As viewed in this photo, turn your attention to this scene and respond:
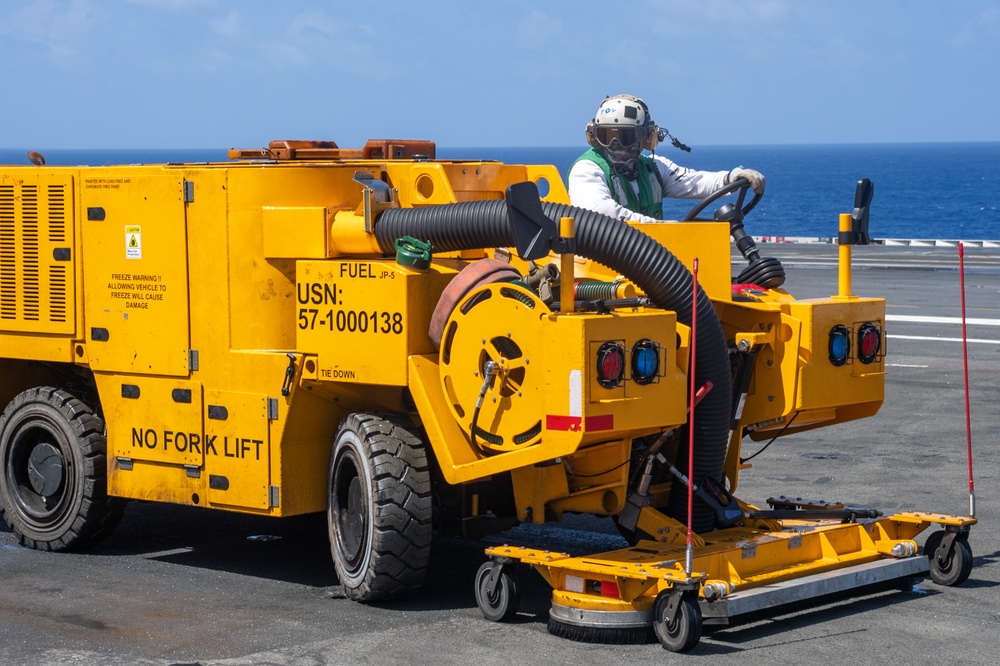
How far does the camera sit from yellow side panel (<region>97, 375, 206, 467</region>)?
8750mm

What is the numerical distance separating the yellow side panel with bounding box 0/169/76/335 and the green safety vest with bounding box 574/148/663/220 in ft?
9.89

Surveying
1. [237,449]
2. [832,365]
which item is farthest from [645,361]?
[237,449]

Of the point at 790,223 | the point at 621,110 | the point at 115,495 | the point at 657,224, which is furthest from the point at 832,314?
the point at 790,223

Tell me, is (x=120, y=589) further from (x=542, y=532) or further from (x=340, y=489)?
(x=542, y=532)

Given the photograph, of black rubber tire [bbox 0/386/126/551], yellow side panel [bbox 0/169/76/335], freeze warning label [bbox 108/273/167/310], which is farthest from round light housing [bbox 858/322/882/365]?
yellow side panel [bbox 0/169/76/335]

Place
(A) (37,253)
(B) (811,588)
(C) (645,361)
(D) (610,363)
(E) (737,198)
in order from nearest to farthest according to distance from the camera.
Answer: (D) (610,363)
(C) (645,361)
(B) (811,588)
(E) (737,198)
(A) (37,253)

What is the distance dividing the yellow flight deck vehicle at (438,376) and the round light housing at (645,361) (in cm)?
1

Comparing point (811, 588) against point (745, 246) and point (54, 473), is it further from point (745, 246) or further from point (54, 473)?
point (54, 473)

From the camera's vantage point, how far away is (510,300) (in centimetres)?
726

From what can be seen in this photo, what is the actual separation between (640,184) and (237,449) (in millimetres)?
2723

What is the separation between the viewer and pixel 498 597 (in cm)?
750

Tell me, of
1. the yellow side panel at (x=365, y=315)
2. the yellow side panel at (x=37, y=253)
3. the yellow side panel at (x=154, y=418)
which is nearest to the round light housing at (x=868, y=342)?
the yellow side panel at (x=365, y=315)

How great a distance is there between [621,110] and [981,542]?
127 inches

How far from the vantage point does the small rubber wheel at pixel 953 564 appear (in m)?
8.20
